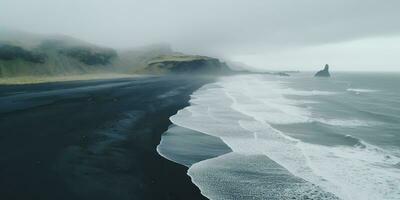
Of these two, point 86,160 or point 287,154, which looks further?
point 287,154

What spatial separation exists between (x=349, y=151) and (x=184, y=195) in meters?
15.6

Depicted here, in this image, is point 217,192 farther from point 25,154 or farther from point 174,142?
point 25,154

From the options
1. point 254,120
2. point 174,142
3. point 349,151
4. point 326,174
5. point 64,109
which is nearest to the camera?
point 326,174

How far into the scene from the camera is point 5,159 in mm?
21016

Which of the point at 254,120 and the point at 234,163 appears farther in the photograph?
the point at 254,120

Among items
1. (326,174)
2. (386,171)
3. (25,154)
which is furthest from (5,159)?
(386,171)

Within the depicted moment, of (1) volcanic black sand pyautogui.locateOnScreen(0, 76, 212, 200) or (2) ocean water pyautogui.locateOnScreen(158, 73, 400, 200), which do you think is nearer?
(1) volcanic black sand pyautogui.locateOnScreen(0, 76, 212, 200)

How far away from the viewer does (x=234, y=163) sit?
74.8ft

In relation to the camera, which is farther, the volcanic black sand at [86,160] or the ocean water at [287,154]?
the ocean water at [287,154]

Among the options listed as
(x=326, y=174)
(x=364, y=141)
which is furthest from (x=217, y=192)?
(x=364, y=141)

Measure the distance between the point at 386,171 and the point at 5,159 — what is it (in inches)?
936

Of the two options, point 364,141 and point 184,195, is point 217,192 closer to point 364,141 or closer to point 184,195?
point 184,195

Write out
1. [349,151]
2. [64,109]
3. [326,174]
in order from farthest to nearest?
[64,109]
[349,151]
[326,174]

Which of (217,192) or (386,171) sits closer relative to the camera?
(217,192)
